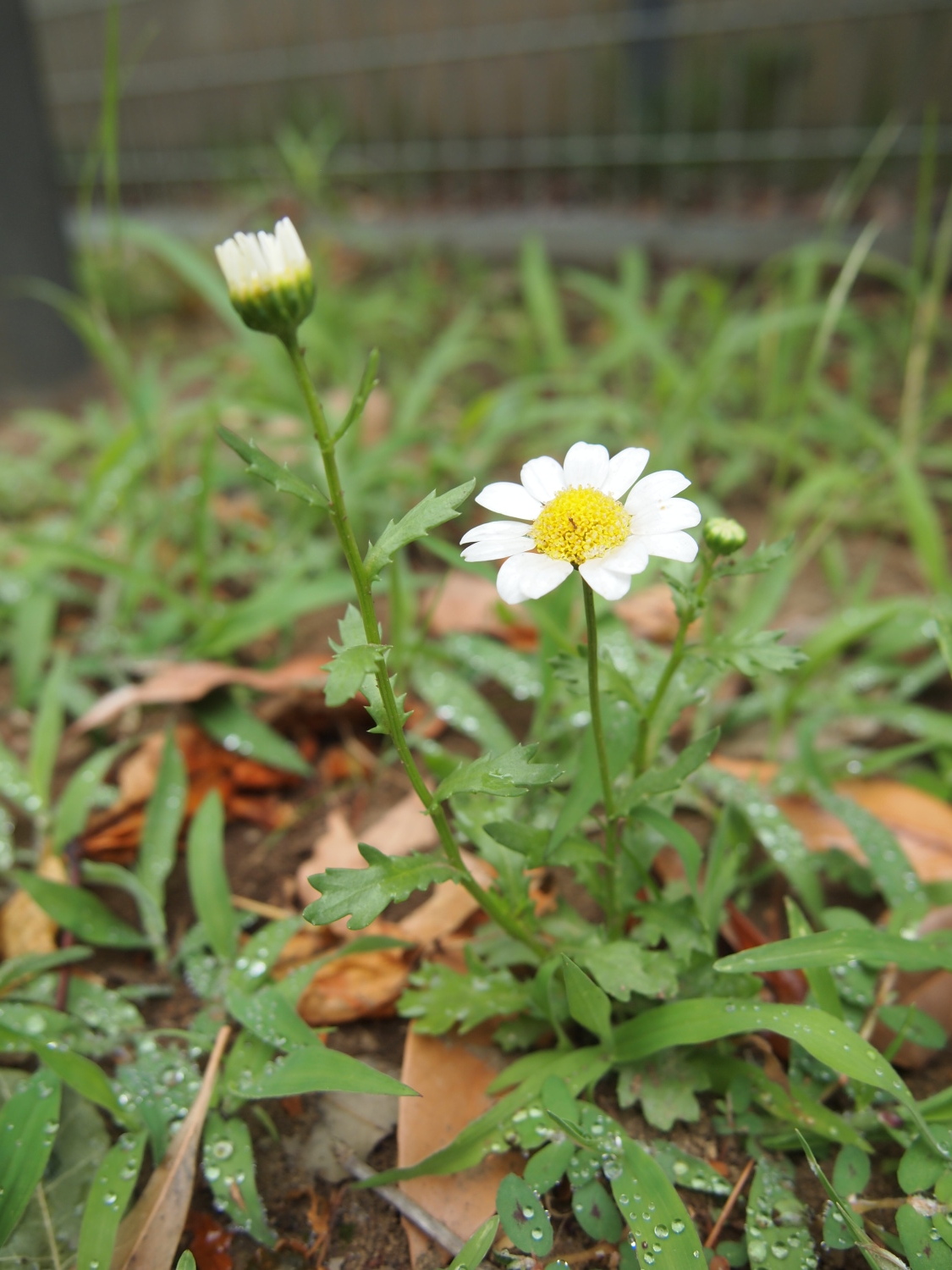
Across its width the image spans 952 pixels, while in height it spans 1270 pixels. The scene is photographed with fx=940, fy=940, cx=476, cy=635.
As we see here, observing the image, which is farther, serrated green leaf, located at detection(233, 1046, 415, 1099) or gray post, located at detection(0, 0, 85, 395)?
gray post, located at detection(0, 0, 85, 395)

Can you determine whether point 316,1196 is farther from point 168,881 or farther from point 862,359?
point 862,359

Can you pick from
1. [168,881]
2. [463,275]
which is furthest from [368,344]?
[168,881]

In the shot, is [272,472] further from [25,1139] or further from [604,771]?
[25,1139]

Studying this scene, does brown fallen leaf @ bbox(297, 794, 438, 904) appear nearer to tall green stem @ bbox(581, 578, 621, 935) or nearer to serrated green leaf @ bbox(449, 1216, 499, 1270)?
tall green stem @ bbox(581, 578, 621, 935)

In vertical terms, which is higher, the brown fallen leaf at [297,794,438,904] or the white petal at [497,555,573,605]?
the white petal at [497,555,573,605]

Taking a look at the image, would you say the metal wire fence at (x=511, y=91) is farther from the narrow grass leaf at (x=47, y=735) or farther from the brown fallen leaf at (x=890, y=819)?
the brown fallen leaf at (x=890, y=819)

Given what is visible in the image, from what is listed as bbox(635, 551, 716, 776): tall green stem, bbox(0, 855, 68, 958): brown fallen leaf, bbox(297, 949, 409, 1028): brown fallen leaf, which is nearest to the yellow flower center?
bbox(635, 551, 716, 776): tall green stem
